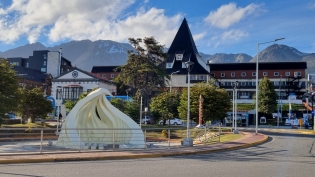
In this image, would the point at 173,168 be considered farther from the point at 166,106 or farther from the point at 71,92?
the point at 71,92

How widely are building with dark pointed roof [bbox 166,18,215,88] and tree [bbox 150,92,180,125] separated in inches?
1278

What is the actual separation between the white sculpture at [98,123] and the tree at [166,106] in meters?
25.4

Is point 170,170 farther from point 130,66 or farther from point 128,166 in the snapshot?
point 130,66

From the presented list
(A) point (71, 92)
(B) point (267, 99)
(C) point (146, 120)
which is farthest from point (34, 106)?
(B) point (267, 99)

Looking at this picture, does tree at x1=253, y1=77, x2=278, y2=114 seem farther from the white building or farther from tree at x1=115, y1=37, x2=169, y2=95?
the white building

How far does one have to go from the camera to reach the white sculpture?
2072 centimetres

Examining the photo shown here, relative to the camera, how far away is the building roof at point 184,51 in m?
86.1

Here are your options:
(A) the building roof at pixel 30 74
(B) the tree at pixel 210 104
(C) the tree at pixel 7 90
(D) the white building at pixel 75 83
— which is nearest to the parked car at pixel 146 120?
(B) the tree at pixel 210 104

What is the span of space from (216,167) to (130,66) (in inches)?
1769

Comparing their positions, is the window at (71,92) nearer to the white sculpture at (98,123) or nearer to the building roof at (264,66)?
the building roof at (264,66)

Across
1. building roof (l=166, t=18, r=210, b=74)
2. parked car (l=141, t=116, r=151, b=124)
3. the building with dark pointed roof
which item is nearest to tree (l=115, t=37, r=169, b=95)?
parked car (l=141, t=116, r=151, b=124)

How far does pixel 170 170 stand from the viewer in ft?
38.3

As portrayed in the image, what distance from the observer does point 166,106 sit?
4803 centimetres

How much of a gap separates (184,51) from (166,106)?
4384 cm
